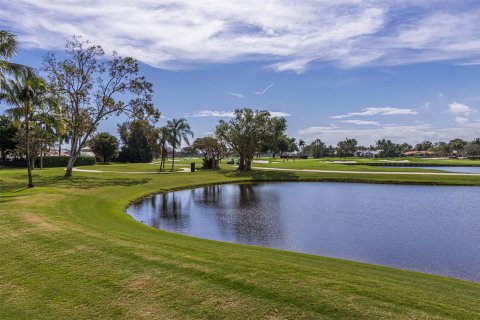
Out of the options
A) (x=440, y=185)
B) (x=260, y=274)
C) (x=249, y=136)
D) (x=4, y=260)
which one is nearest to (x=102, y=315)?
(x=260, y=274)

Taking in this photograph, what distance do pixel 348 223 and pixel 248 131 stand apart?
40.3 metres

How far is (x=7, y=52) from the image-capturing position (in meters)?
20.7

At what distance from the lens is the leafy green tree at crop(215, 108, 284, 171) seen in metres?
→ 57.6

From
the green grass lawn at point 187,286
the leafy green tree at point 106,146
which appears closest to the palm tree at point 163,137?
the leafy green tree at point 106,146

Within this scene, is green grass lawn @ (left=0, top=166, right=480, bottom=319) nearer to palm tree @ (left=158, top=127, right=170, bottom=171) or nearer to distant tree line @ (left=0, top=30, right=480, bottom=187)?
distant tree line @ (left=0, top=30, right=480, bottom=187)

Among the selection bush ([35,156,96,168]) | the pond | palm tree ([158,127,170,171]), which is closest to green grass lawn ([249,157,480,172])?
palm tree ([158,127,170,171])

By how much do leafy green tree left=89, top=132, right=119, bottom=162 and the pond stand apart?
5621cm

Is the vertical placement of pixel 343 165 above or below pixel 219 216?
above

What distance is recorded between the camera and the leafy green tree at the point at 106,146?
80812mm

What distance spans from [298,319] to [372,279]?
9.78ft

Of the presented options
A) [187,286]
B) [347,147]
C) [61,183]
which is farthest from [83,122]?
[347,147]

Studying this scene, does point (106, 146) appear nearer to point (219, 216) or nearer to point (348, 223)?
point (219, 216)

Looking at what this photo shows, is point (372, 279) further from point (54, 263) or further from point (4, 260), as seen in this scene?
point (4, 260)

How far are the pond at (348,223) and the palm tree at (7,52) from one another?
1052 cm
